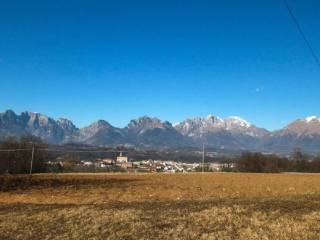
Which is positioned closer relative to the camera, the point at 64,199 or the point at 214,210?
the point at 214,210

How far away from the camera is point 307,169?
56156mm

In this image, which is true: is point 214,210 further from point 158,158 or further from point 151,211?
point 158,158

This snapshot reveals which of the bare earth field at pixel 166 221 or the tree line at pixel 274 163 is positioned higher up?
the tree line at pixel 274 163

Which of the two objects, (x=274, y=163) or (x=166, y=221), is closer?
(x=166, y=221)

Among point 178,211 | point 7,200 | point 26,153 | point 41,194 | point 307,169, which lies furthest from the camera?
point 307,169

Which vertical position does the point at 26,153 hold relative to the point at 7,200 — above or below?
above

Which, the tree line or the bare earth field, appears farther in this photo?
the tree line

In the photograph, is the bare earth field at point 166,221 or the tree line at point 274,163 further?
the tree line at point 274,163

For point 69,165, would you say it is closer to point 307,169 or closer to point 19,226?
point 307,169

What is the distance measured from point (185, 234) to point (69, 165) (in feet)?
114

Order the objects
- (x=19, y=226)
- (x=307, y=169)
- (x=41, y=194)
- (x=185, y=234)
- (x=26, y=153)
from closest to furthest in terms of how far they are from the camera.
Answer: (x=185, y=234), (x=19, y=226), (x=41, y=194), (x=26, y=153), (x=307, y=169)

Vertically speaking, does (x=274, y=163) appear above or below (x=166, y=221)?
above

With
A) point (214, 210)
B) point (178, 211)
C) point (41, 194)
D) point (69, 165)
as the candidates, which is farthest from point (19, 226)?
point (69, 165)

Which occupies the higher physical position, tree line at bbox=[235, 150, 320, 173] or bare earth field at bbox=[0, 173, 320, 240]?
tree line at bbox=[235, 150, 320, 173]
